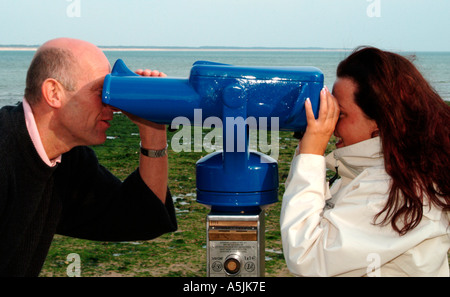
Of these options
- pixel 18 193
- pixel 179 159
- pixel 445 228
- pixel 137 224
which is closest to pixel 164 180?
pixel 137 224

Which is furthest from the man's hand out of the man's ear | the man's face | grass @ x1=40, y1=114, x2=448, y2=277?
grass @ x1=40, y1=114, x2=448, y2=277

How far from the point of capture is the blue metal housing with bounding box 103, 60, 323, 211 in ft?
6.40

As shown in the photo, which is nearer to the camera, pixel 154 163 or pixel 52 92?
pixel 52 92

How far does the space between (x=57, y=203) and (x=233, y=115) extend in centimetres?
99

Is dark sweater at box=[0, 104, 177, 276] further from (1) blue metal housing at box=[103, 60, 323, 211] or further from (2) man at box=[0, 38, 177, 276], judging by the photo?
(1) blue metal housing at box=[103, 60, 323, 211]

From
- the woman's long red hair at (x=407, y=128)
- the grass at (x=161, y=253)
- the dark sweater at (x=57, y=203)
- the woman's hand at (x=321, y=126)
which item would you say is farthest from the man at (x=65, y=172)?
the grass at (x=161, y=253)

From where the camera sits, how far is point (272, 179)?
2064mm

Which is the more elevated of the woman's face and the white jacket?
the woman's face

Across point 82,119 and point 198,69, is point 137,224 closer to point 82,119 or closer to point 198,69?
point 82,119

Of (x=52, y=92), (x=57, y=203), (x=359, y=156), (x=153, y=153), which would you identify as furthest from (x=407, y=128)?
(x=57, y=203)

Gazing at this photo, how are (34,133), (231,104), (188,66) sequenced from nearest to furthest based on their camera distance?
(231,104) → (34,133) → (188,66)

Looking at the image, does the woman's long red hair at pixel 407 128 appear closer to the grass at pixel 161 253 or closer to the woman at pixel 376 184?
the woman at pixel 376 184

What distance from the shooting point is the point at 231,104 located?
6.35 ft

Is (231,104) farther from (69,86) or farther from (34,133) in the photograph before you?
(34,133)
